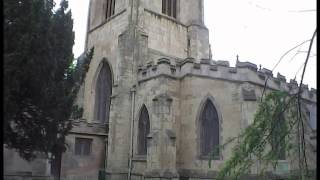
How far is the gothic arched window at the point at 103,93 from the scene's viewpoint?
76.7ft

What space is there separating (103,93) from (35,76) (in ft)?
50.7

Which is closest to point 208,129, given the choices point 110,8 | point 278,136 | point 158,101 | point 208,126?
point 208,126

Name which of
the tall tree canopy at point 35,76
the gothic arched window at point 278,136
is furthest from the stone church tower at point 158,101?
the gothic arched window at point 278,136

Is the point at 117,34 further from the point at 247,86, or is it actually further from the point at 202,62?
the point at 247,86

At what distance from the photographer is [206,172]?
15.5 metres

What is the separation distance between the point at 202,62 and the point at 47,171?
9.16 m

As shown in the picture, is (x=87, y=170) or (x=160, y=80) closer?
(x=160, y=80)

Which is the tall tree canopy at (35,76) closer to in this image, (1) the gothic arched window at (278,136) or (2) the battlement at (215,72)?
(1) the gothic arched window at (278,136)

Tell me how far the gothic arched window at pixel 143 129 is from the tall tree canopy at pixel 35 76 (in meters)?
7.58

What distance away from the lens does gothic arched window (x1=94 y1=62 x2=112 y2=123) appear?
23391mm

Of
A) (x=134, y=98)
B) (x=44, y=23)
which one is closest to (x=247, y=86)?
(x=134, y=98)

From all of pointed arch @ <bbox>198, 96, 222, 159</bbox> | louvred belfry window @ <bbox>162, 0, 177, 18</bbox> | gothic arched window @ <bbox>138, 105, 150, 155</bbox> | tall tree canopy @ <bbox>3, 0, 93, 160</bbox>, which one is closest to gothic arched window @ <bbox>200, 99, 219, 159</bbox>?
pointed arch @ <bbox>198, 96, 222, 159</bbox>

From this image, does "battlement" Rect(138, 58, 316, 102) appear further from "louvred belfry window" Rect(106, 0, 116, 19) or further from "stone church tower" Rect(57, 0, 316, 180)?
"louvred belfry window" Rect(106, 0, 116, 19)

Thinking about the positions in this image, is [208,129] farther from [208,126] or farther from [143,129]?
[143,129]
